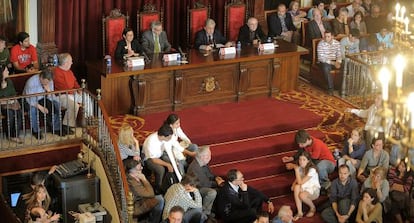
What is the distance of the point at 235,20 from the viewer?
51.2 feet

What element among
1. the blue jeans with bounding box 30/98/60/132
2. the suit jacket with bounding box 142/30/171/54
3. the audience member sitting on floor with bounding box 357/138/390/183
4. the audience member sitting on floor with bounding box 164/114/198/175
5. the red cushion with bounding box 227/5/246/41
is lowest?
the audience member sitting on floor with bounding box 357/138/390/183

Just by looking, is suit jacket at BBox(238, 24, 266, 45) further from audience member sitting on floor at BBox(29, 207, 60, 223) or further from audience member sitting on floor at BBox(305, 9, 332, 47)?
audience member sitting on floor at BBox(29, 207, 60, 223)

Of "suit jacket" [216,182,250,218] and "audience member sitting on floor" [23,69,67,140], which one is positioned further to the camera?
"audience member sitting on floor" [23,69,67,140]

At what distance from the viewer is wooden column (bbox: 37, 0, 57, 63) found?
1384 cm

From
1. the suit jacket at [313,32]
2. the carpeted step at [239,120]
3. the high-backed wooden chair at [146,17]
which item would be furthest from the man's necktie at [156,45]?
the suit jacket at [313,32]

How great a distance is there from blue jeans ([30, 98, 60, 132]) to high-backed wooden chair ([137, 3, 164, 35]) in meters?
2.83

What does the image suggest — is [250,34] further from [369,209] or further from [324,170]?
[369,209]

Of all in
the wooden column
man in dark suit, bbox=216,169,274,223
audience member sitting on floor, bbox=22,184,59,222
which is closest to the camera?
audience member sitting on floor, bbox=22,184,59,222

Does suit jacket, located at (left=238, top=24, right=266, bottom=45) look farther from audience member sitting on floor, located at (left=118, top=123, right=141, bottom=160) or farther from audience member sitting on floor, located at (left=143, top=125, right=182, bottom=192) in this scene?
audience member sitting on floor, located at (left=118, top=123, right=141, bottom=160)

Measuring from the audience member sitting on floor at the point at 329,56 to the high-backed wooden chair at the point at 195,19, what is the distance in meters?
1.84

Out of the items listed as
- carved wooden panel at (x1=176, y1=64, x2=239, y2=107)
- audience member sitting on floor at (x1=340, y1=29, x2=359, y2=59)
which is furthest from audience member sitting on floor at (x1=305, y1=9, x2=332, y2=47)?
carved wooden panel at (x1=176, y1=64, x2=239, y2=107)

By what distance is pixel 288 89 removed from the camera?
49.1ft

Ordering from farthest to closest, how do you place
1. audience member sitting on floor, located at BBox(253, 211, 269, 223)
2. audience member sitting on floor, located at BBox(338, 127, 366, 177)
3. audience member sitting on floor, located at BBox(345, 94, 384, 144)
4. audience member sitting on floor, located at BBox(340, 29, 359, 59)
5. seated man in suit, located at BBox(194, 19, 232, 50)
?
1. audience member sitting on floor, located at BBox(340, 29, 359, 59)
2. seated man in suit, located at BBox(194, 19, 232, 50)
3. audience member sitting on floor, located at BBox(345, 94, 384, 144)
4. audience member sitting on floor, located at BBox(338, 127, 366, 177)
5. audience member sitting on floor, located at BBox(253, 211, 269, 223)

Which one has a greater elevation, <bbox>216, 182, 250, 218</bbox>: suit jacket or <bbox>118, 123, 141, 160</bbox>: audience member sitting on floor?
<bbox>118, 123, 141, 160</bbox>: audience member sitting on floor
